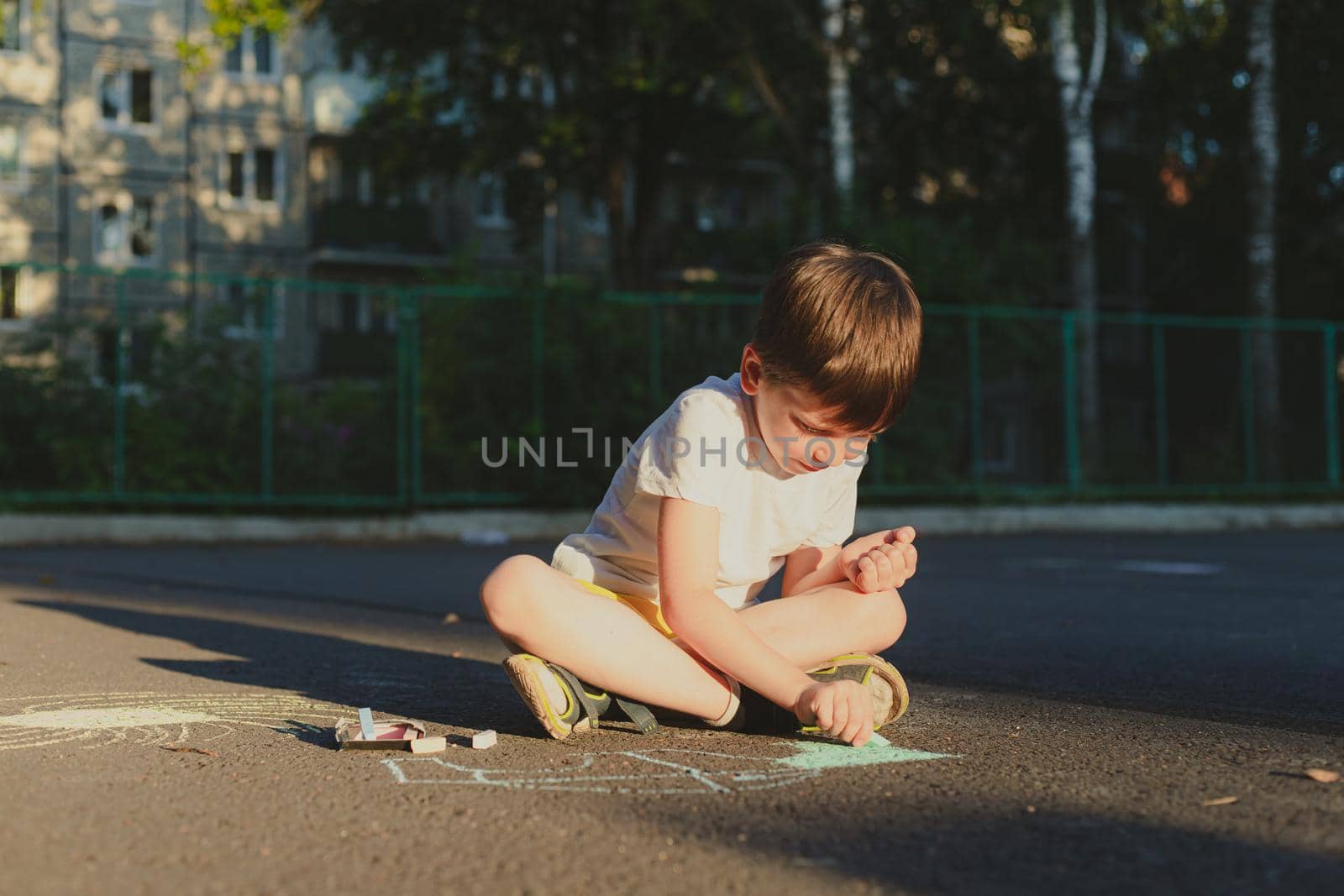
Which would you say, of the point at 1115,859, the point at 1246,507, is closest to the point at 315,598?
the point at 1115,859

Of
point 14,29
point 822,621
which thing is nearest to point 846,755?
point 822,621

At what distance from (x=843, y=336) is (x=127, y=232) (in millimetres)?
33154

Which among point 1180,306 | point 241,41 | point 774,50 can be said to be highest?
point 241,41

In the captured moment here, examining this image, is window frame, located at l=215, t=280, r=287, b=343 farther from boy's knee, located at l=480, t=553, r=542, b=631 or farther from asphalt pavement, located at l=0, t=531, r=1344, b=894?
boy's knee, located at l=480, t=553, r=542, b=631

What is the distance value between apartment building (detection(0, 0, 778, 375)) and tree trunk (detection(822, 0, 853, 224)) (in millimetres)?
11431

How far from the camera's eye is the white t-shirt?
2855 mm

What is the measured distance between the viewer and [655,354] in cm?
1343

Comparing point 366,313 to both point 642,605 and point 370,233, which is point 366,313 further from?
point 370,233

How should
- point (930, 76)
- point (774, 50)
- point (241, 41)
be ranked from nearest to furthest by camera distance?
point (774, 50) → point (930, 76) → point (241, 41)

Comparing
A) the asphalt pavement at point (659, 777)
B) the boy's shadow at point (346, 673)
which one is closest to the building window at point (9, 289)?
the boy's shadow at point (346, 673)

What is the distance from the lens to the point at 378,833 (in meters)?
2.21

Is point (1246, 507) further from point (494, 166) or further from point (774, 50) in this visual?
point (494, 166)

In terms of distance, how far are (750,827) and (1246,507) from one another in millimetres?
14659

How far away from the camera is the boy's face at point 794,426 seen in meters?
2.82
